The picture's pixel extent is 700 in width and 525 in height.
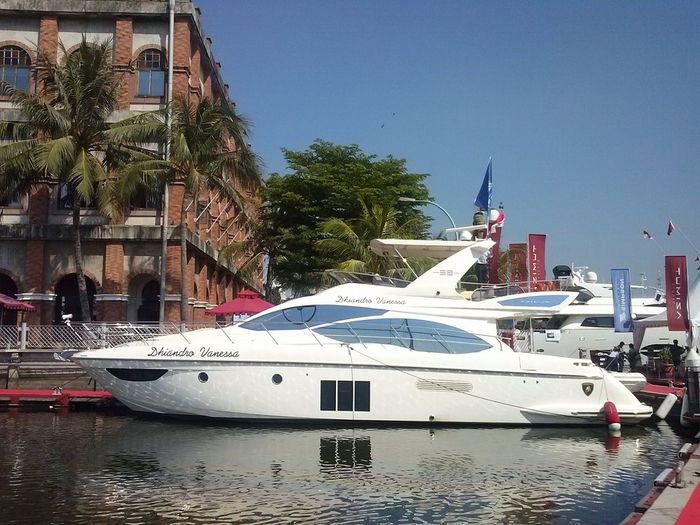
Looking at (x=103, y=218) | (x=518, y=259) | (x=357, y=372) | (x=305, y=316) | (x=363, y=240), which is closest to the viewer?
(x=357, y=372)

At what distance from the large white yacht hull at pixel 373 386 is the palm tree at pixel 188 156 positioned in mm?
9534

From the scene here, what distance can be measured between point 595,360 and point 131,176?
17.9 m

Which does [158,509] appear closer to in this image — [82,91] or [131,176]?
[131,176]

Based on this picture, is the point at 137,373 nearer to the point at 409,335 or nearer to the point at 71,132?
the point at 409,335

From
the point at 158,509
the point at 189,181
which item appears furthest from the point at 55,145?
the point at 158,509

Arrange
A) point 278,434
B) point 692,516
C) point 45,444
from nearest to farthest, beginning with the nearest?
point 692,516 < point 45,444 < point 278,434

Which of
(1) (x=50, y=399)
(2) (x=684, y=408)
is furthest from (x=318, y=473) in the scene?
(1) (x=50, y=399)

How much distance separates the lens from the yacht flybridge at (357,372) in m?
16.5

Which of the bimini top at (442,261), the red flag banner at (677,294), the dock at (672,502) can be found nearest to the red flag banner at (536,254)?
the red flag banner at (677,294)

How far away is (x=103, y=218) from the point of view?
28.5 meters

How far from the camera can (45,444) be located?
14.4m

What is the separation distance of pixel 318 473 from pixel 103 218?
1980 centimetres

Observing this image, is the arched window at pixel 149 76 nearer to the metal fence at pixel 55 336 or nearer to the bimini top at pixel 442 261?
the metal fence at pixel 55 336

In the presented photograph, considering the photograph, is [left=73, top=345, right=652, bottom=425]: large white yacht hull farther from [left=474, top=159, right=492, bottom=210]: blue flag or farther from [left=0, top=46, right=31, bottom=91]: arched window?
[left=0, top=46, right=31, bottom=91]: arched window
